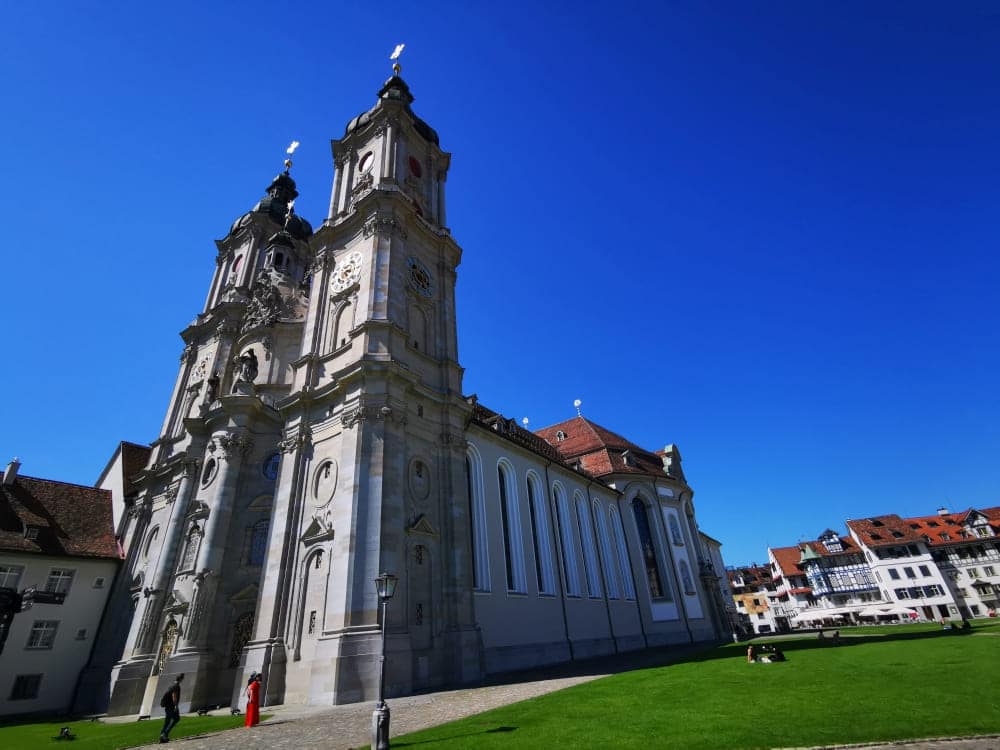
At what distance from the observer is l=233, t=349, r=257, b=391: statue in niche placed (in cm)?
3086

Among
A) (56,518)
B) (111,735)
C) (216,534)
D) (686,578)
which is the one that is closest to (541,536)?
(216,534)

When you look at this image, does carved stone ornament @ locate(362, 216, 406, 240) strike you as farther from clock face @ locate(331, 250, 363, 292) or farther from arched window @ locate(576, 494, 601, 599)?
arched window @ locate(576, 494, 601, 599)

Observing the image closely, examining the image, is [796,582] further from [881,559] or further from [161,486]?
[161,486]

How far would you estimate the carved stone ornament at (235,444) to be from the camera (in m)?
26.7

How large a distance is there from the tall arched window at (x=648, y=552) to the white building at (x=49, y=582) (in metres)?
36.4

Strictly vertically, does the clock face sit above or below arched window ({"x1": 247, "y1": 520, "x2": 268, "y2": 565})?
above

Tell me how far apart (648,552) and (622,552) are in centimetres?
311

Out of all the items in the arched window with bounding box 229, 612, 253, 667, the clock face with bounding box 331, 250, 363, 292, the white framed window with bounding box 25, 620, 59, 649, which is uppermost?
the clock face with bounding box 331, 250, 363, 292

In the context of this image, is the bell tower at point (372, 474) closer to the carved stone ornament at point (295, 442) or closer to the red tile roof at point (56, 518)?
the carved stone ornament at point (295, 442)

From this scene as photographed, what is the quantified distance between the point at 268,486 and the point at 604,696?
2056cm

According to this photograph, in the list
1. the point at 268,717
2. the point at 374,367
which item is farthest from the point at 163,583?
the point at 374,367

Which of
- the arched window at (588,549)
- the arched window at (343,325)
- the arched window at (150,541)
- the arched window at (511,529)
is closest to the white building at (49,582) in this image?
the arched window at (150,541)

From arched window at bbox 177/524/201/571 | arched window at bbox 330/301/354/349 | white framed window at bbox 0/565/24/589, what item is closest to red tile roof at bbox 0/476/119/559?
white framed window at bbox 0/565/24/589

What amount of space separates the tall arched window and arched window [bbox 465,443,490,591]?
19.3 meters
